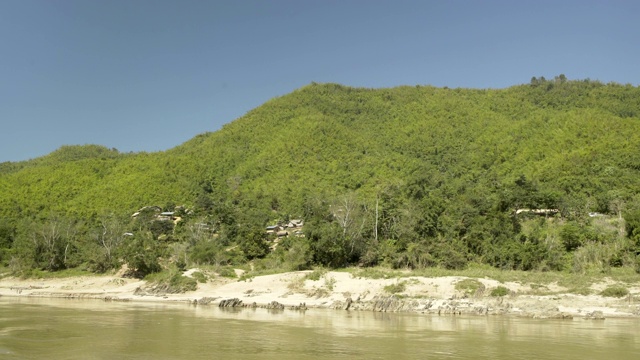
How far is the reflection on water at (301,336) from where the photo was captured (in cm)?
1997

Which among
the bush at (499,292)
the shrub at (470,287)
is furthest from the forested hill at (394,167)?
the bush at (499,292)

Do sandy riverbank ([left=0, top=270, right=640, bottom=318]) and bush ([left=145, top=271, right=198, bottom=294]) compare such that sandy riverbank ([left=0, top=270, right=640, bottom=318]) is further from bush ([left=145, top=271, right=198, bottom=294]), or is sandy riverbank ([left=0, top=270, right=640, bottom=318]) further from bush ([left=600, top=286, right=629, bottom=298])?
bush ([left=145, top=271, right=198, bottom=294])

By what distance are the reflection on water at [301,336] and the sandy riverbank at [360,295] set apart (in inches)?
75.7

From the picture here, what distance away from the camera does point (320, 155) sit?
96.6 m

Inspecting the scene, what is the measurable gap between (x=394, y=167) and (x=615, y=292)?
5862 cm

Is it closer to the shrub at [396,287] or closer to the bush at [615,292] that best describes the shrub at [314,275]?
the shrub at [396,287]

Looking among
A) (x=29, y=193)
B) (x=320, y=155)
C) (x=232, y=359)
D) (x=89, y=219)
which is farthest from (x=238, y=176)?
(x=232, y=359)

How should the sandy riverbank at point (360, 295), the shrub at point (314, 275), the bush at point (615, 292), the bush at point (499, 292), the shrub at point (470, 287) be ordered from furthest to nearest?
the shrub at point (314, 275) < the shrub at point (470, 287) < the bush at point (499, 292) < the bush at point (615, 292) < the sandy riverbank at point (360, 295)

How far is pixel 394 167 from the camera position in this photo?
297ft

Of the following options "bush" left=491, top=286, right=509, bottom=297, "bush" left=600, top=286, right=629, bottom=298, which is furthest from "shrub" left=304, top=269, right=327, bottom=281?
"bush" left=600, top=286, right=629, bottom=298

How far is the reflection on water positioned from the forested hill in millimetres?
18011

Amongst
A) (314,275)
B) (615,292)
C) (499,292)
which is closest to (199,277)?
(314,275)

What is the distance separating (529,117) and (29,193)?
307 feet

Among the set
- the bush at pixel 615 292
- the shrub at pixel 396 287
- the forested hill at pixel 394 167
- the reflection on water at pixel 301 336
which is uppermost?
the forested hill at pixel 394 167
